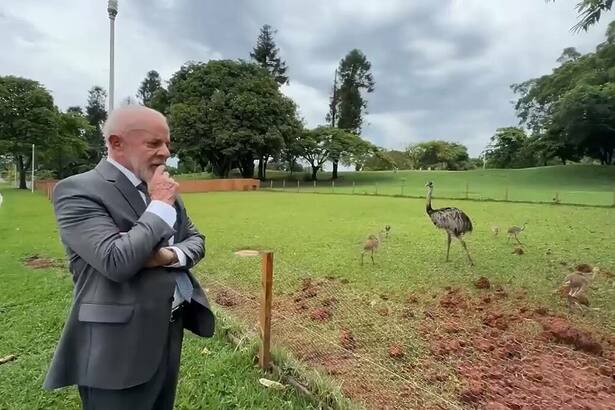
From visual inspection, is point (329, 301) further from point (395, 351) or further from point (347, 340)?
point (395, 351)

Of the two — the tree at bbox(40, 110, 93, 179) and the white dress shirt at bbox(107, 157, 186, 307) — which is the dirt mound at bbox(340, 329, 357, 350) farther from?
the tree at bbox(40, 110, 93, 179)

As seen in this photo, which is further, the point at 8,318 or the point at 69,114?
the point at 69,114

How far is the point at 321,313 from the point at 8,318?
284 cm

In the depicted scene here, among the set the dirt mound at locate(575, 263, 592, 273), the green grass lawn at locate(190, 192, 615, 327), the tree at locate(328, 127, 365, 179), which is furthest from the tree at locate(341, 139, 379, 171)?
the dirt mound at locate(575, 263, 592, 273)

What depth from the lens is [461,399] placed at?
2842mm

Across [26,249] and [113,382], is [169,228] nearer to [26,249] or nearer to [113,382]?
[113,382]

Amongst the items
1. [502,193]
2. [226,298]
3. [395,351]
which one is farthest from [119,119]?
[502,193]

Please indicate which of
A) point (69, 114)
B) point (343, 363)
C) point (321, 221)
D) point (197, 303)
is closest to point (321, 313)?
point (343, 363)

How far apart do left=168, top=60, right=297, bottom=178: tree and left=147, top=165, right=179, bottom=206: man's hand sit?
28.4m

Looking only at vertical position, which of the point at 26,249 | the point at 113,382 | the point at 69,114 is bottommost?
the point at 26,249

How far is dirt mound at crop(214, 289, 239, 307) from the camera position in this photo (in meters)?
4.58

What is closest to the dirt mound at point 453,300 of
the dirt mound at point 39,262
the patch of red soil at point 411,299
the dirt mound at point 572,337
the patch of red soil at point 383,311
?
the patch of red soil at point 411,299

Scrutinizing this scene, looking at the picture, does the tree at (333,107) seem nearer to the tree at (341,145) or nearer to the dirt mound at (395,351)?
the tree at (341,145)

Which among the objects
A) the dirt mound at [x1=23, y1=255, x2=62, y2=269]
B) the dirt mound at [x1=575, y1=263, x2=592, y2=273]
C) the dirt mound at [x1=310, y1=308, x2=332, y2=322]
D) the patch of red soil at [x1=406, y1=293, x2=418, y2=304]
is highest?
the dirt mound at [x1=575, y1=263, x2=592, y2=273]
